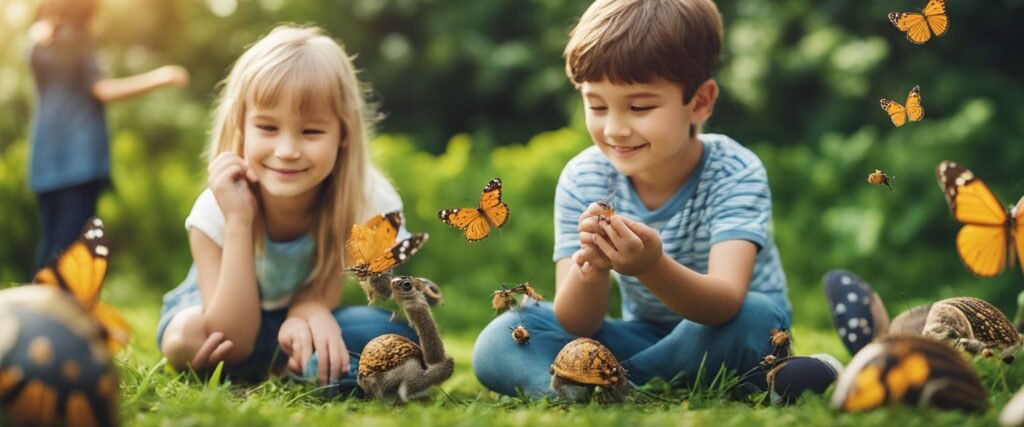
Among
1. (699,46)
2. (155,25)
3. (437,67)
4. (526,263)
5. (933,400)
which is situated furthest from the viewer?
(155,25)

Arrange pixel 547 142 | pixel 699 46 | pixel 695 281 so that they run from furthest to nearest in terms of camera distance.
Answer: pixel 547 142
pixel 699 46
pixel 695 281

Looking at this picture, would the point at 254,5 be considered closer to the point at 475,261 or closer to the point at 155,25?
the point at 155,25

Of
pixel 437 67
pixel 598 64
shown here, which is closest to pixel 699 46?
pixel 598 64

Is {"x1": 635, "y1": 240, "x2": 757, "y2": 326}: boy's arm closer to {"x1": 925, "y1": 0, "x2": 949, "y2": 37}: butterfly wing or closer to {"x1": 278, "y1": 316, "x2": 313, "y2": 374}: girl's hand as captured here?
{"x1": 925, "y1": 0, "x2": 949, "y2": 37}: butterfly wing

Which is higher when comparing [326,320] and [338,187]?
[338,187]

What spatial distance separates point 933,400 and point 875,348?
0.15 metres

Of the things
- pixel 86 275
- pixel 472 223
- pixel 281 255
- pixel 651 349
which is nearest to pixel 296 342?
pixel 281 255

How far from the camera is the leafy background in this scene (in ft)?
17.4

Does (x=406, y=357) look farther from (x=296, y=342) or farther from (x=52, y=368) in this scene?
(x=52, y=368)

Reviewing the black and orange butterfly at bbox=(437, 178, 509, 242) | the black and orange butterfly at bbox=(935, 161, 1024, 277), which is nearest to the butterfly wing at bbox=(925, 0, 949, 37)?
the black and orange butterfly at bbox=(935, 161, 1024, 277)

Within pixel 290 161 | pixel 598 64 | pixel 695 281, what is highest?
pixel 598 64

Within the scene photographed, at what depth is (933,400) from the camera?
Answer: 6.75 ft

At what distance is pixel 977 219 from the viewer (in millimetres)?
2303

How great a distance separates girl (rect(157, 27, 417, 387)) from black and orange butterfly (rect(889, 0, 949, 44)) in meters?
1.66
